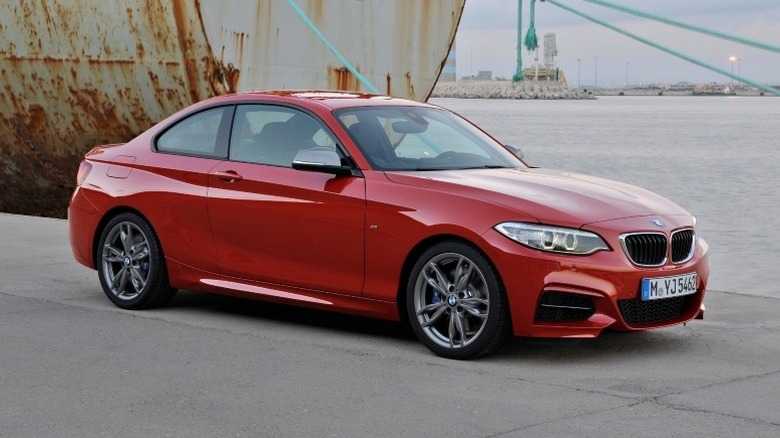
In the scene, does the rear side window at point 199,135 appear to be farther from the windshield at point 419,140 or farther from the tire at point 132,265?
the windshield at point 419,140

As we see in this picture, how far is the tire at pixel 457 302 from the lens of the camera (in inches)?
269

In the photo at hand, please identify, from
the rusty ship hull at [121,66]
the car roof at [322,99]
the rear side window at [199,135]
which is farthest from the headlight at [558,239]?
the rusty ship hull at [121,66]

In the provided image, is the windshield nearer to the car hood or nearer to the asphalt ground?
the car hood

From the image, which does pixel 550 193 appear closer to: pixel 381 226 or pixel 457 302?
pixel 457 302

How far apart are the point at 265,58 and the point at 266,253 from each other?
7645mm

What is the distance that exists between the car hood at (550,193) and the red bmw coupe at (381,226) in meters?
0.01

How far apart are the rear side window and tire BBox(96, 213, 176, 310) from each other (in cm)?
51

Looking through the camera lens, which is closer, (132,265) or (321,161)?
(321,161)

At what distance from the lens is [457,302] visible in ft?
22.9

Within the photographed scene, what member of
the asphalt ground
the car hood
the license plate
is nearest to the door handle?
the asphalt ground

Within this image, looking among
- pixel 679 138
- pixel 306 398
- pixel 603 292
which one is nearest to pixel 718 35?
pixel 603 292

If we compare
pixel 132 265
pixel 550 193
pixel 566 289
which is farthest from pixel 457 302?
pixel 132 265

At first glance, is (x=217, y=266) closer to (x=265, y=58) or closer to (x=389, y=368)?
(x=389, y=368)

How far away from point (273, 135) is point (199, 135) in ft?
2.09
